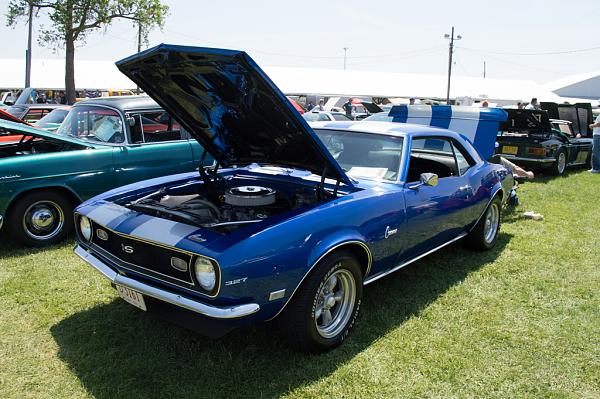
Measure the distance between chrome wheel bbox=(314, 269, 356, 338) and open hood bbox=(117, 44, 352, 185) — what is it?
2.26 ft

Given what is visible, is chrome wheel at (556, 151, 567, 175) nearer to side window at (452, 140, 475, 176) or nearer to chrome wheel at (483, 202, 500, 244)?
chrome wheel at (483, 202, 500, 244)

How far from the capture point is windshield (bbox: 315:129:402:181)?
3742 millimetres

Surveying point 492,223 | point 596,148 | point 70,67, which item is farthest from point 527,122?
point 70,67

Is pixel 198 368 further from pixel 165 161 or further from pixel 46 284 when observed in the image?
pixel 165 161

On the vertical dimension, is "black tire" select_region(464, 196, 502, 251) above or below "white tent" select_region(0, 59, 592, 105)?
below

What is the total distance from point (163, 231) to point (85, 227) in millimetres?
918

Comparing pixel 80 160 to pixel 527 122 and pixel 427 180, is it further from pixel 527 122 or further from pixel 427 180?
pixel 527 122

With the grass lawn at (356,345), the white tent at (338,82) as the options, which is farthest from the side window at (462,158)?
the white tent at (338,82)

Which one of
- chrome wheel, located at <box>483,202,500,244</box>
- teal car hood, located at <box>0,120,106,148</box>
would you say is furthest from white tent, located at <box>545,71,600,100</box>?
teal car hood, located at <box>0,120,106,148</box>

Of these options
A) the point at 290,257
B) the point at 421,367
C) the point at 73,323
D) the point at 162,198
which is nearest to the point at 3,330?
the point at 73,323

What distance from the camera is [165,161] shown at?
5773 millimetres

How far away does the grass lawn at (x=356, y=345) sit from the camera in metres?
2.73

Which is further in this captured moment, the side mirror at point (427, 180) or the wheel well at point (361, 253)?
the side mirror at point (427, 180)

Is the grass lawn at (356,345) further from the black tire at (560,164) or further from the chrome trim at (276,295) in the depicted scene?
the black tire at (560,164)
